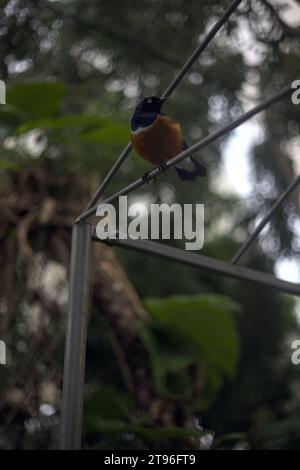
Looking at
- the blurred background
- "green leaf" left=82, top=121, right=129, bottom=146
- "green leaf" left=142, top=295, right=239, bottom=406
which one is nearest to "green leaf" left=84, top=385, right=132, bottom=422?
the blurred background

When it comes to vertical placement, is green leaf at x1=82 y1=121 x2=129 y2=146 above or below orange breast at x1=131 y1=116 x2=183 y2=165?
above

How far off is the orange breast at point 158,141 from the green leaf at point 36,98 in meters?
0.90

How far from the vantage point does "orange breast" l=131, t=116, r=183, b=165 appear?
167 centimetres

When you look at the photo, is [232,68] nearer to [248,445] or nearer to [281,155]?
[281,155]

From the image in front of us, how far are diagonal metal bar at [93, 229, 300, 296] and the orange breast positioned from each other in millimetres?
245

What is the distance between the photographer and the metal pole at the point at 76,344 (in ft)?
4.28

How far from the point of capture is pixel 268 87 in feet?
10.3

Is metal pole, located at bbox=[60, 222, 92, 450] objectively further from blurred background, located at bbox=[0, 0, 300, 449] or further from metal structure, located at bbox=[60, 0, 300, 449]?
blurred background, located at bbox=[0, 0, 300, 449]

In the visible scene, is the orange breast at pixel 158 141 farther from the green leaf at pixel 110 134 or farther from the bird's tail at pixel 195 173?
the green leaf at pixel 110 134

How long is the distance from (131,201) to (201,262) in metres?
2.12

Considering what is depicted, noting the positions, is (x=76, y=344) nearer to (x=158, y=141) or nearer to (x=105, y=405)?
(x=158, y=141)

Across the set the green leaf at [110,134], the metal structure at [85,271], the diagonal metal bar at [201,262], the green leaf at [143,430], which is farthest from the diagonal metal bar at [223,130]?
the green leaf at [110,134]

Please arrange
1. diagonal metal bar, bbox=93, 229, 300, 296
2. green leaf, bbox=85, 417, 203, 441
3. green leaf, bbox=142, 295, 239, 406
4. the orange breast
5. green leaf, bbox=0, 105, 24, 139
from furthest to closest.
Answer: green leaf, bbox=142, 295, 239, 406 → green leaf, bbox=0, 105, 24, 139 → green leaf, bbox=85, 417, 203, 441 → the orange breast → diagonal metal bar, bbox=93, 229, 300, 296

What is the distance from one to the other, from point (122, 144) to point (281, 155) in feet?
4.84
